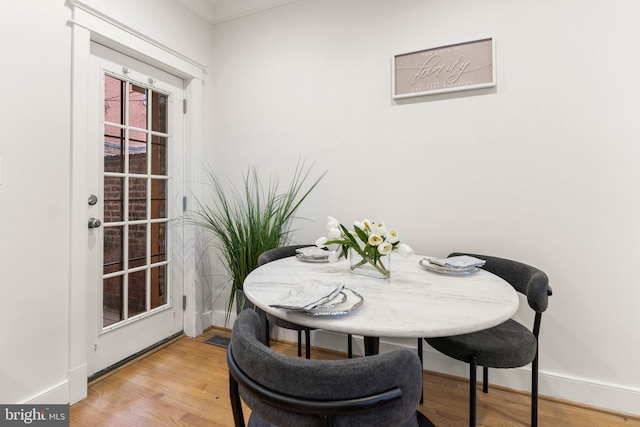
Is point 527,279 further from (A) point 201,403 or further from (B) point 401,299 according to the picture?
(A) point 201,403

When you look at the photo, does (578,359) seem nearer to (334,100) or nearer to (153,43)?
(334,100)

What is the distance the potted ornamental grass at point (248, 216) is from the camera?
2.22 metres

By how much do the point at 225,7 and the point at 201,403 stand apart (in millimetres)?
2865

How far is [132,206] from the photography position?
217cm

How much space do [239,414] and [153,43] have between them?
237 centimetres

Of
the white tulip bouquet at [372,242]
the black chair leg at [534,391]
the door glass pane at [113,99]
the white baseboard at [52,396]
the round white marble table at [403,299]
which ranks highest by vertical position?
the door glass pane at [113,99]

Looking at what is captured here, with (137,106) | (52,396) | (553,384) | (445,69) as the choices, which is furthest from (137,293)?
(553,384)

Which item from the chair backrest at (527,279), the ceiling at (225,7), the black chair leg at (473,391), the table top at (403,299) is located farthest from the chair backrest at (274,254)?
the ceiling at (225,7)

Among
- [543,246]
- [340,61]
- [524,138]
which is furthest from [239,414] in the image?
[340,61]

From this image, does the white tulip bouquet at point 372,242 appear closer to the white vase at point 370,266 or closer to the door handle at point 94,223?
the white vase at point 370,266

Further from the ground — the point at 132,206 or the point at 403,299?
the point at 132,206

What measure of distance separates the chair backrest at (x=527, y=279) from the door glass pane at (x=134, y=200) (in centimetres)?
210

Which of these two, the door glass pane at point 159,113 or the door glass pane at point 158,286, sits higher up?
the door glass pane at point 159,113

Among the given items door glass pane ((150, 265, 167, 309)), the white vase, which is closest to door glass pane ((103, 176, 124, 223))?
door glass pane ((150, 265, 167, 309))
